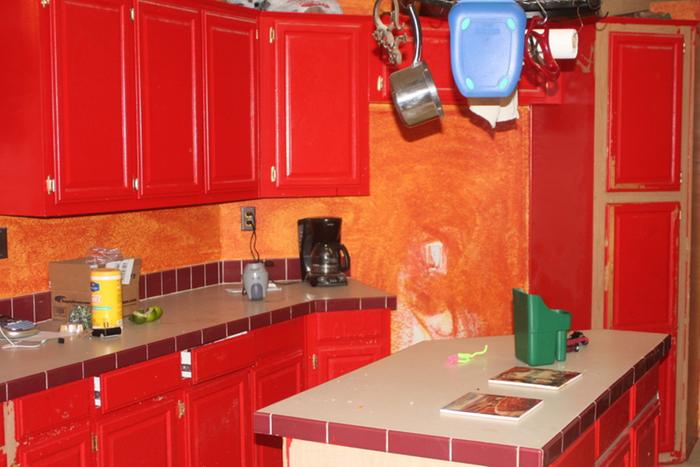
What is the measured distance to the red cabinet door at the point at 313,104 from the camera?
14.7ft

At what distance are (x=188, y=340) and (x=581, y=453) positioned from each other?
5.02 feet

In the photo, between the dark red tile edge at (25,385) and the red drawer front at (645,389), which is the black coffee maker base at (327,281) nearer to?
the red drawer front at (645,389)

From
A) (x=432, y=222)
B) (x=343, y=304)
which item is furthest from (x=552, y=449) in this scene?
(x=432, y=222)

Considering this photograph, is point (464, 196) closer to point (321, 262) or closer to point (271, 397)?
point (321, 262)

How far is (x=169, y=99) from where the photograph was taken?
390 centimetres

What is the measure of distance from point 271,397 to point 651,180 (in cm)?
210

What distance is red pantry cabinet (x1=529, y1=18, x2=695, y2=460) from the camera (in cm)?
462

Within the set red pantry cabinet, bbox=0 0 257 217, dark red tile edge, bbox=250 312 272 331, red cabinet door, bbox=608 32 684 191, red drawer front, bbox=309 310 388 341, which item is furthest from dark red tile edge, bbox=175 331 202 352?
red cabinet door, bbox=608 32 684 191

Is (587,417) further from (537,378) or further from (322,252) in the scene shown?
(322,252)

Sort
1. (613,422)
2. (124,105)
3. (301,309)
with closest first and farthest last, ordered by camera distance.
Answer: (613,422) → (124,105) → (301,309)

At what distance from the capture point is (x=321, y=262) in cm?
470

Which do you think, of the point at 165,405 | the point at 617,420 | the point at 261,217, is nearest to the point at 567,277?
the point at 261,217

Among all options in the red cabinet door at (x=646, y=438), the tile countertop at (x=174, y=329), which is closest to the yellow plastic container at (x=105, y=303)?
the tile countertop at (x=174, y=329)

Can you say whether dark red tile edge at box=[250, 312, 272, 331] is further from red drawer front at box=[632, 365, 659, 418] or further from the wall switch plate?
red drawer front at box=[632, 365, 659, 418]
